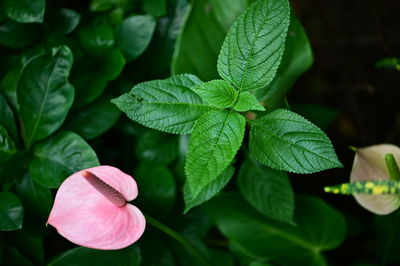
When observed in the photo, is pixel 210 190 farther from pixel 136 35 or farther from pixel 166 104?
pixel 136 35

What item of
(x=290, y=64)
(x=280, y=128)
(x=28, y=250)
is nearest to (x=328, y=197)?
(x=290, y=64)

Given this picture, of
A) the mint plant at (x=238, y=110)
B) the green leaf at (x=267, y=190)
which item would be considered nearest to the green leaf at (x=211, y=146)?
the mint plant at (x=238, y=110)

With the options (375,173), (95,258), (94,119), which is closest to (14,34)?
(94,119)

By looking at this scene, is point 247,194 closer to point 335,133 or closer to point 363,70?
point 335,133

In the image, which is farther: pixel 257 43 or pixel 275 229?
pixel 275 229

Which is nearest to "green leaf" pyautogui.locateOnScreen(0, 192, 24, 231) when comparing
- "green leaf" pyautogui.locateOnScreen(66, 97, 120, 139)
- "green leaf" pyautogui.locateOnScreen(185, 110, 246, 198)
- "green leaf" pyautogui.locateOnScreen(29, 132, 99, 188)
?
"green leaf" pyautogui.locateOnScreen(29, 132, 99, 188)

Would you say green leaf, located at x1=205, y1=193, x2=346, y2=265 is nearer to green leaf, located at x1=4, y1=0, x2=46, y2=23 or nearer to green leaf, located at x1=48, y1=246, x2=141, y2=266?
green leaf, located at x1=48, y1=246, x2=141, y2=266

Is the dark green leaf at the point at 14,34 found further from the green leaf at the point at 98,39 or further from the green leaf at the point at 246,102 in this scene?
the green leaf at the point at 246,102
